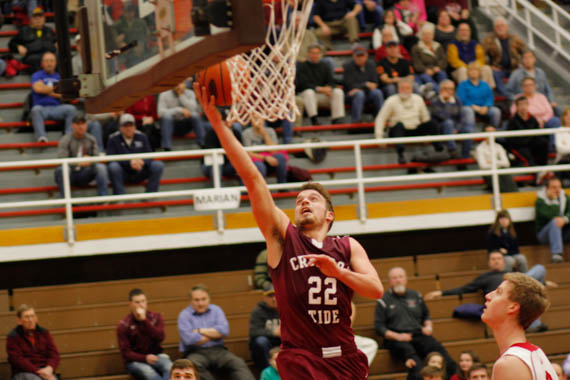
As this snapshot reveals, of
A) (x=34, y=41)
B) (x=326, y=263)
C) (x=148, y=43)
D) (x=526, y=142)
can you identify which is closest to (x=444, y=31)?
(x=526, y=142)

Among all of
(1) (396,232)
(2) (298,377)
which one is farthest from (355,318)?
(2) (298,377)

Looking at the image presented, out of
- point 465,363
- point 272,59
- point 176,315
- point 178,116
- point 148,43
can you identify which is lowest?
point 465,363

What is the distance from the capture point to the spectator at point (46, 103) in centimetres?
1248

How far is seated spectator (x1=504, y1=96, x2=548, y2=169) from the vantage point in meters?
12.9

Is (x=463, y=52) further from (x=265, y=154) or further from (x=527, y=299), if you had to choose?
(x=527, y=299)

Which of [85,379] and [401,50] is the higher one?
[401,50]

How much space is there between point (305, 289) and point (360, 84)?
928 centimetres

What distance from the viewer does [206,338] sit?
31.0 ft

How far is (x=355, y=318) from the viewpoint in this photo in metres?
10.6

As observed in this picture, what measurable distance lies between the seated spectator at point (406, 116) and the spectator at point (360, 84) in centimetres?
64

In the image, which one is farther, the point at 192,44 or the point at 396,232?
the point at 396,232

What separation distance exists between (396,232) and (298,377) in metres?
7.46

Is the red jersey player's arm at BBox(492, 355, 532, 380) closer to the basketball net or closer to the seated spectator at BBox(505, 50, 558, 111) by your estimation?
the basketball net

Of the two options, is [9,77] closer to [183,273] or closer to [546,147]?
[183,273]
